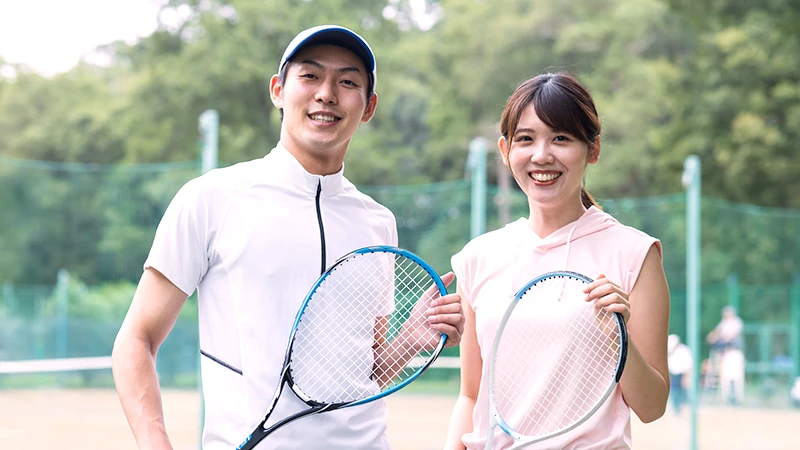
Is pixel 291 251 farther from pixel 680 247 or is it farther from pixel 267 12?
pixel 267 12

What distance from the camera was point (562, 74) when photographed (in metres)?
2.71

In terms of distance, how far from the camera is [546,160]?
260cm

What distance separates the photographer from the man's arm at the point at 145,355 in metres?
2.20

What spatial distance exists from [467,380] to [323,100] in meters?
0.81

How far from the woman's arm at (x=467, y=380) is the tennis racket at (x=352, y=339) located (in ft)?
0.59

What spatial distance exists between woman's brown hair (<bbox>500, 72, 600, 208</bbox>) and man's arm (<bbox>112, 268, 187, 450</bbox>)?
36.4 inches

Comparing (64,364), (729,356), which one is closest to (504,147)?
(64,364)

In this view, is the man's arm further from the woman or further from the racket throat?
the woman

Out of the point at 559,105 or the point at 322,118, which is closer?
the point at 322,118

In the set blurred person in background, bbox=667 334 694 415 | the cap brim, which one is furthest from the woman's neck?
blurred person in background, bbox=667 334 694 415

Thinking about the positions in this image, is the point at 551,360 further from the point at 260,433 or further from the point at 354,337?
the point at 260,433

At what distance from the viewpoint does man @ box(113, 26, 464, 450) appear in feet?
7.52

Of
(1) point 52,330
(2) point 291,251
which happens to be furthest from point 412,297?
(1) point 52,330

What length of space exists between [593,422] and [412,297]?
0.63 m
